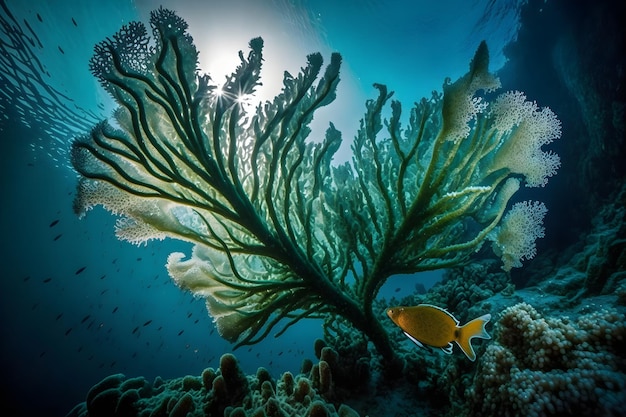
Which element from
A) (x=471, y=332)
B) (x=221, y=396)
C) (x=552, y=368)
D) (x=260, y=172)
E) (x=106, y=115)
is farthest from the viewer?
(x=106, y=115)

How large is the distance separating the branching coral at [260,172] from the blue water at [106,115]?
456mm

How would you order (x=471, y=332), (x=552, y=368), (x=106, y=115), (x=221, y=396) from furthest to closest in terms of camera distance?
(x=106, y=115)
(x=221, y=396)
(x=552, y=368)
(x=471, y=332)

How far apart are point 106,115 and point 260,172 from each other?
18952mm

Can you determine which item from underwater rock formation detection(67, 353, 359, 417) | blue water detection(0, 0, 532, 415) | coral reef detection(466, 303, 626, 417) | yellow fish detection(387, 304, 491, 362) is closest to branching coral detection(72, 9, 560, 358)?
blue water detection(0, 0, 532, 415)

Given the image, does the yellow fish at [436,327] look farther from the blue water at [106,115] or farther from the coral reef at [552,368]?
the blue water at [106,115]

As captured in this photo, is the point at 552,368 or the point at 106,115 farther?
the point at 106,115

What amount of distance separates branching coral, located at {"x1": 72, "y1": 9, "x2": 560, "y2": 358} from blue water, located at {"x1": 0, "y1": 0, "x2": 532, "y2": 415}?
0.46 m

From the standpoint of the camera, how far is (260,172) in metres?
3.77

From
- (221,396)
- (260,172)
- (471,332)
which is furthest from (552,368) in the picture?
(221,396)

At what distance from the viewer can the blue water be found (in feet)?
40.4

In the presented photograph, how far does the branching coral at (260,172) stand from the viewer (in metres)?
2.86

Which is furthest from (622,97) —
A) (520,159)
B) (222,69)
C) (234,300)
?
(222,69)

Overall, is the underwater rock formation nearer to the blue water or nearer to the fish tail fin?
the fish tail fin

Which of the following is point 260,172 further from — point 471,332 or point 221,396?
point 221,396
